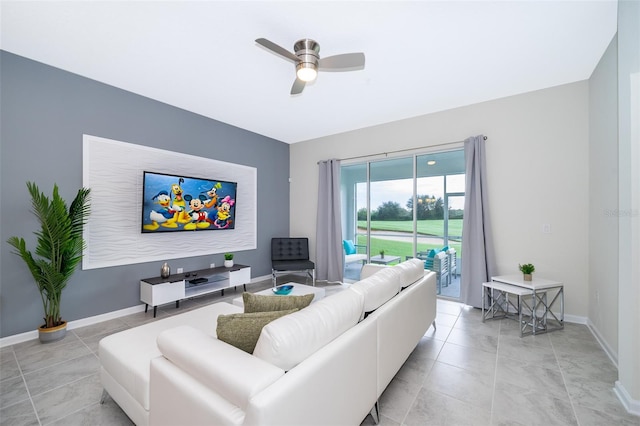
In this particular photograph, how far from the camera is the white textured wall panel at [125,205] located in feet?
10.6

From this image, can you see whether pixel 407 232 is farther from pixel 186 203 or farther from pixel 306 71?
pixel 186 203

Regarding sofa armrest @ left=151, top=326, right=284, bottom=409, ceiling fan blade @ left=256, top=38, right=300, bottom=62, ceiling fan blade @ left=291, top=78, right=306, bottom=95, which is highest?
ceiling fan blade @ left=256, top=38, right=300, bottom=62

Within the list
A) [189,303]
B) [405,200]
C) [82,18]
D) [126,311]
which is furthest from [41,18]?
[405,200]

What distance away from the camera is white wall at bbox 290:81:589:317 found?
323 cm

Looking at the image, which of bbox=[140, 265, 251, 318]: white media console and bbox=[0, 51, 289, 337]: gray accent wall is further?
bbox=[140, 265, 251, 318]: white media console

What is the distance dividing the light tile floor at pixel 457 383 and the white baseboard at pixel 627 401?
0.03 meters

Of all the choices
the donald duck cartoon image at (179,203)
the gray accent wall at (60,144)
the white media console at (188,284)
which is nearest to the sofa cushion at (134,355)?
the white media console at (188,284)

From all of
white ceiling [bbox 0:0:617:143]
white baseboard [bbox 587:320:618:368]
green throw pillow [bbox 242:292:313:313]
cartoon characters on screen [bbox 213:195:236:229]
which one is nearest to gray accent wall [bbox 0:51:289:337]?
white ceiling [bbox 0:0:617:143]

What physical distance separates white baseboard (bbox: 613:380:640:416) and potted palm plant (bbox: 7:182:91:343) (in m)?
4.81

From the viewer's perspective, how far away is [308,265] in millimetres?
4922

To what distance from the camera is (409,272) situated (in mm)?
2424

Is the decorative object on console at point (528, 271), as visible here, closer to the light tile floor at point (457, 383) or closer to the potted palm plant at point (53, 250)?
the light tile floor at point (457, 383)

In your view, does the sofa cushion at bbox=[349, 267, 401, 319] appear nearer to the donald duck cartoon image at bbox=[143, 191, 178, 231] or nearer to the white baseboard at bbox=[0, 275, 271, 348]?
the donald duck cartoon image at bbox=[143, 191, 178, 231]

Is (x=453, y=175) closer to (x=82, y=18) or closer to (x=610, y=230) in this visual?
(x=610, y=230)
